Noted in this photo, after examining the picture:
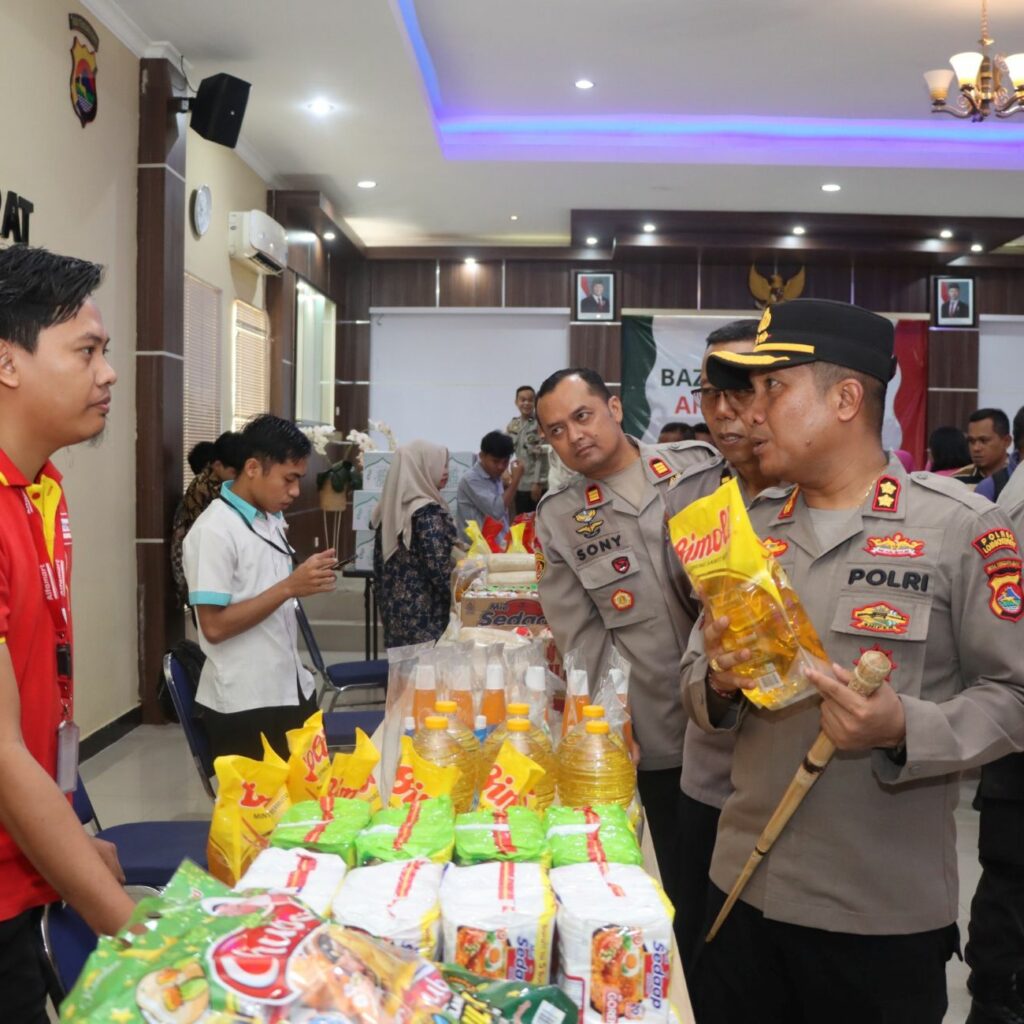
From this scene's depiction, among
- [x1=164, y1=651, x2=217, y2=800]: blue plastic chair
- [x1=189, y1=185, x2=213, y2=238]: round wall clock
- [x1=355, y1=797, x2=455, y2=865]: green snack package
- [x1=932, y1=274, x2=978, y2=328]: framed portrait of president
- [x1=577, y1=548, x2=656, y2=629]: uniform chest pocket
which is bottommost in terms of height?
[x1=164, y1=651, x2=217, y2=800]: blue plastic chair

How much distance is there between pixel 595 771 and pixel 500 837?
16.3 inches

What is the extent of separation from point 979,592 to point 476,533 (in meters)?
3.04

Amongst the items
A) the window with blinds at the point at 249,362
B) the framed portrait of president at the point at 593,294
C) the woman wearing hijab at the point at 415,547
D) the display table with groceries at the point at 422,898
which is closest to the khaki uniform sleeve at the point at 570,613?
the display table with groceries at the point at 422,898

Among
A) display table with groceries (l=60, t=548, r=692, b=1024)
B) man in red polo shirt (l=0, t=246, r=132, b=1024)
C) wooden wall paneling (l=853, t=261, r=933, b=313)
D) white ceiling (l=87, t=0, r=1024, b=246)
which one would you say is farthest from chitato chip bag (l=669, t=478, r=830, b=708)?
wooden wall paneling (l=853, t=261, r=933, b=313)

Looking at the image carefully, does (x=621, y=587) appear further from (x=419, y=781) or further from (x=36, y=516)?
(x=36, y=516)

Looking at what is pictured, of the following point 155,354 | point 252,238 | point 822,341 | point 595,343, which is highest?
point 252,238

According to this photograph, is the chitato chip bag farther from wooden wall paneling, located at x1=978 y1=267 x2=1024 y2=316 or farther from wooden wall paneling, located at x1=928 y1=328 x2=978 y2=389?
wooden wall paneling, located at x1=978 y1=267 x2=1024 y2=316

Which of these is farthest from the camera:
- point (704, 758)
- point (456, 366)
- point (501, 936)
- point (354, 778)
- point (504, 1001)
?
point (456, 366)

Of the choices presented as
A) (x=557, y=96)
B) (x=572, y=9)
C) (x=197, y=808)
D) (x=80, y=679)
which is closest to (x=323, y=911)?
(x=197, y=808)

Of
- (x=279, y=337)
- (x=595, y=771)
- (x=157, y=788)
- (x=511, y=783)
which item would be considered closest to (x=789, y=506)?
(x=595, y=771)

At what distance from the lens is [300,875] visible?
3.30 ft

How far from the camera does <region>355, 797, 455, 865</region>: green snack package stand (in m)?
1.06

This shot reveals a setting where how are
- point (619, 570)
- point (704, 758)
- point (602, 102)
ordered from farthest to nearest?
point (602, 102)
point (619, 570)
point (704, 758)

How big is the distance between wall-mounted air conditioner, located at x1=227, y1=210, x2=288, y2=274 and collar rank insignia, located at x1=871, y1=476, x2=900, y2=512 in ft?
19.0
